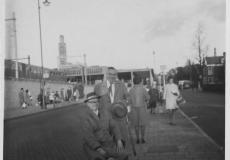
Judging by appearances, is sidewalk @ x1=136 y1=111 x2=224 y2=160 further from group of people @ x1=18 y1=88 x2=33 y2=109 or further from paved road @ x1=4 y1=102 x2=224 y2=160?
group of people @ x1=18 y1=88 x2=33 y2=109

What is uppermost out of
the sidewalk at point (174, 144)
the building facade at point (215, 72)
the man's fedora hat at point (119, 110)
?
the building facade at point (215, 72)

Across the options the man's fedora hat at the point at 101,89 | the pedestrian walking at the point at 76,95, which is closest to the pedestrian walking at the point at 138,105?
the man's fedora hat at the point at 101,89

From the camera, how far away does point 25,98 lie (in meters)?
2.55

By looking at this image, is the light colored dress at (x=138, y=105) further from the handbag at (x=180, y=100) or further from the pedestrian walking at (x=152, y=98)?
the handbag at (x=180, y=100)

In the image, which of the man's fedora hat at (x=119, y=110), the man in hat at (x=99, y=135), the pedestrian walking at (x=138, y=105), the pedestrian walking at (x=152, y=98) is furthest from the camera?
the pedestrian walking at (x=152, y=98)

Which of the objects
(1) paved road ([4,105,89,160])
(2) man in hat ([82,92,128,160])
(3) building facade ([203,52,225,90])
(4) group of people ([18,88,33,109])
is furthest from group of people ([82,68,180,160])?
(4) group of people ([18,88,33,109])

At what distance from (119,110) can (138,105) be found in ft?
0.91

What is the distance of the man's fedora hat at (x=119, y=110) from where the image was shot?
8.04ft

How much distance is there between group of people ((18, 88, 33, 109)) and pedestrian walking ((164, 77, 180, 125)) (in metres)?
1.06

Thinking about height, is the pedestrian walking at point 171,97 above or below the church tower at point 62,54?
below

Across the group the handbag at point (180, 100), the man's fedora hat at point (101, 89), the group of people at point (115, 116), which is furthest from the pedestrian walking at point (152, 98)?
the man's fedora hat at point (101, 89)

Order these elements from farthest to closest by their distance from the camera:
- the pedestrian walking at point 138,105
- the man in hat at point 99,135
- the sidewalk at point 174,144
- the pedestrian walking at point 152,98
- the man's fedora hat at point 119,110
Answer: the pedestrian walking at point 152,98
the pedestrian walking at point 138,105
the man's fedora hat at point 119,110
the sidewalk at point 174,144
the man in hat at point 99,135

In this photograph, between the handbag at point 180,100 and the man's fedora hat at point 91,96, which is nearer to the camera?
the man's fedora hat at point 91,96

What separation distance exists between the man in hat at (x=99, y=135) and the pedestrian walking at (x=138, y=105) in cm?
24
